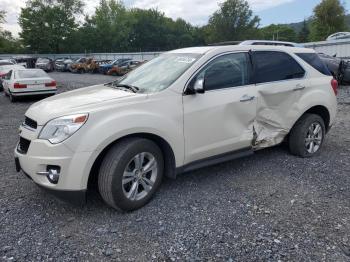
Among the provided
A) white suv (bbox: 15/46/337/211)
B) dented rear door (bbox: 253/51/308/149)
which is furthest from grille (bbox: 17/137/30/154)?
dented rear door (bbox: 253/51/308/149)

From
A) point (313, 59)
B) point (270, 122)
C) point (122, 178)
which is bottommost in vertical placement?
point (122, 178)

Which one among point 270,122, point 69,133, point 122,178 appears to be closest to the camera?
point 69,133

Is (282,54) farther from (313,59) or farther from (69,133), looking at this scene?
(69,133)

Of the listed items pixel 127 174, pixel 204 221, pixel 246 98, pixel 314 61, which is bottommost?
pixel 204 221

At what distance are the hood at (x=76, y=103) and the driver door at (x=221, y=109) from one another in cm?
71

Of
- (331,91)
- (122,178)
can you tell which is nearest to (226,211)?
(122,178)

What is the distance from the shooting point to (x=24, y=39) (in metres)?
65.3

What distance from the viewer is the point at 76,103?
3689mm

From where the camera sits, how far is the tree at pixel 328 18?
5053 cm

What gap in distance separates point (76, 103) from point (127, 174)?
3.16ft

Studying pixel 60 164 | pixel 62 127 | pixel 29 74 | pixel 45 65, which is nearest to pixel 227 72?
pixel 62 127

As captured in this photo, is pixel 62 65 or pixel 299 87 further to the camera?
pixel 62 65

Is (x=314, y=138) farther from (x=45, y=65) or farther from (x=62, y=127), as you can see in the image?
(x=45, y=65)

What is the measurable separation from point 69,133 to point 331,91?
13.7 ft
